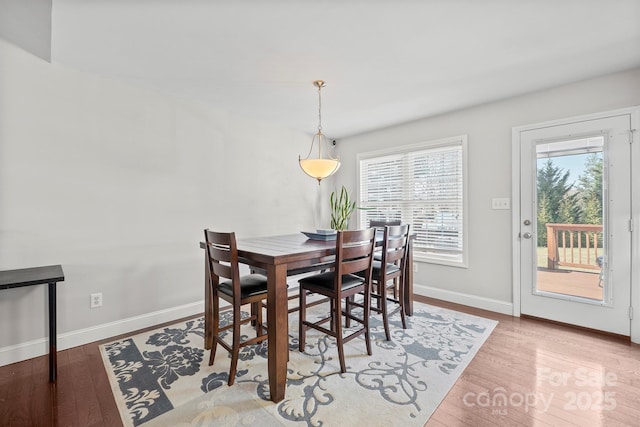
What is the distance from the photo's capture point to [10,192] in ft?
6.83

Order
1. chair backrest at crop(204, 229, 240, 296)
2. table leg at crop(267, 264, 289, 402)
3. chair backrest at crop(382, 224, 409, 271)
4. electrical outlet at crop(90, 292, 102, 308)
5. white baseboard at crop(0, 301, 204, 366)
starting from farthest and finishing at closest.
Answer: electrical outlet at crop(90, 292, 102, 308) < chair backrest at crop(382, 224, 409, 271) < white baseboard at crop(0, 301, 204, 366) < chair backrest at crop(204, 229, 240, 296) < table leg at crop(267, 264, 289, 402)

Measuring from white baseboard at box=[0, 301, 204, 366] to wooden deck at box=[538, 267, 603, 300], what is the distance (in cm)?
359

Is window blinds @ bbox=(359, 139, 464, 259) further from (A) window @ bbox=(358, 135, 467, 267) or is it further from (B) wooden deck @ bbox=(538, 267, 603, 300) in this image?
(B) wooden deck @ bbox=(538, 267, 603, 300)

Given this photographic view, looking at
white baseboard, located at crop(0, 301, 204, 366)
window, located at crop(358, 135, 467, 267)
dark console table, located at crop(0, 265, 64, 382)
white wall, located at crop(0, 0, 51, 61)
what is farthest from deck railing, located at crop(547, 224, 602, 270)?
white wall, located at crop(0, 0, 51, 61)

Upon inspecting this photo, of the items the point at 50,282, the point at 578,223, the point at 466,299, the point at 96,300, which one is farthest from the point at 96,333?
the point at 578,223

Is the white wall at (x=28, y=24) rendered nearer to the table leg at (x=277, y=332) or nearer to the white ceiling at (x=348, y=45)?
the white ceiling at (x=348, y=45)

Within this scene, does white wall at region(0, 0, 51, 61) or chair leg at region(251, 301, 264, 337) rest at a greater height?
white wall at region(0, 0, 51, 61)

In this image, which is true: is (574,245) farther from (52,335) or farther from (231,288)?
(52,335)

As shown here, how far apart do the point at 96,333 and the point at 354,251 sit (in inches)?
92.5

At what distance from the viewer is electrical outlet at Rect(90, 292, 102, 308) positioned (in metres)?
2.44

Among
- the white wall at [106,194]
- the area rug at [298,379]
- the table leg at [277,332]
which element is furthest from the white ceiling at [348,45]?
the area rug at [298,379]

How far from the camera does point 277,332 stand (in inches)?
66.1

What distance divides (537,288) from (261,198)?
10.6 feet

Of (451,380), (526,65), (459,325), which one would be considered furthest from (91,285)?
(526,65)
